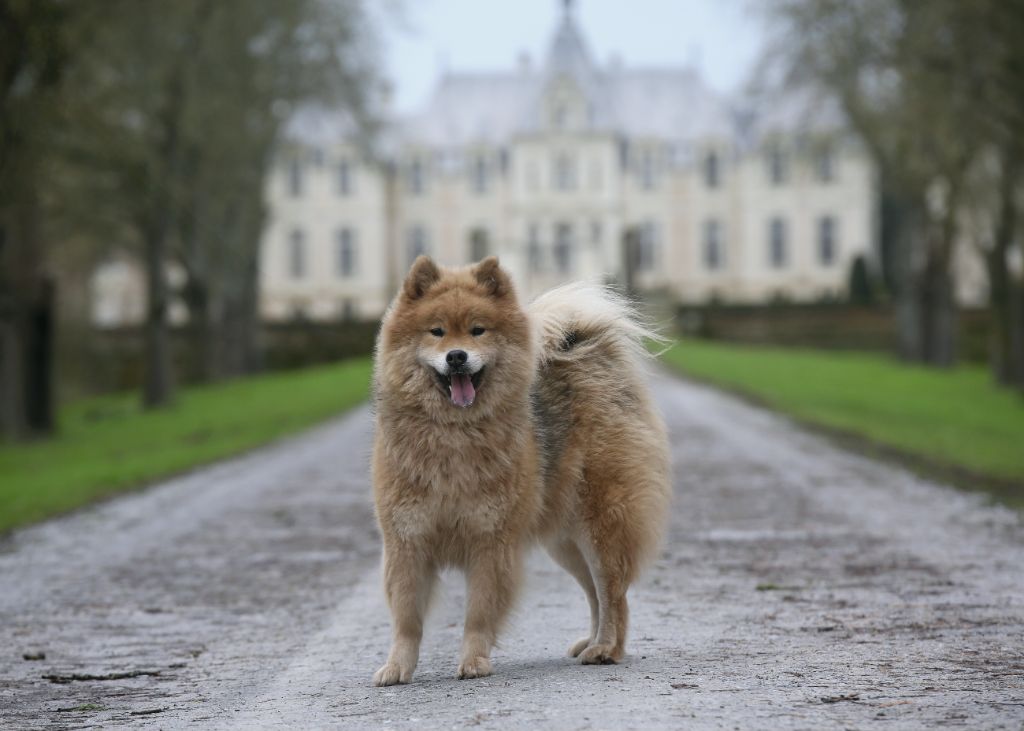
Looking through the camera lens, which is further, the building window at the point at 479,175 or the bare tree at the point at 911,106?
the building window at the point at 479,175

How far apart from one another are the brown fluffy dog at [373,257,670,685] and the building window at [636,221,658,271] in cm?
9079

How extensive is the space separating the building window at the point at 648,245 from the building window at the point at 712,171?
4025 millimetres

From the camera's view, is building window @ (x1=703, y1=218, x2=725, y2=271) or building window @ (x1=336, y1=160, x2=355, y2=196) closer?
building window @ (x1=703, y1=218, x2=725, y2=271)

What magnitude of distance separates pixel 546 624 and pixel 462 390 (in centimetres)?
213

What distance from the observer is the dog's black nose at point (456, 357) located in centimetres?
716

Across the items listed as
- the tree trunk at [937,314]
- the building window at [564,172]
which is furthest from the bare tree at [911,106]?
the building window at [564,172]

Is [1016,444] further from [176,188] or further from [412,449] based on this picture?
[176,188]

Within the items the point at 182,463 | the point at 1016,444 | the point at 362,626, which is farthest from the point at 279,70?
the point at 362,626

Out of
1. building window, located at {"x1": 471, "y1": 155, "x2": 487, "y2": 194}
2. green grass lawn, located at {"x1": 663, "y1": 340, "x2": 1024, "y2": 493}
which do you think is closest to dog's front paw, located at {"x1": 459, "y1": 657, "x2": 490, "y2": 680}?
green grass lawn, located at {"x1": 663, "y1": 340, "x2": 1024, "y2": 493}

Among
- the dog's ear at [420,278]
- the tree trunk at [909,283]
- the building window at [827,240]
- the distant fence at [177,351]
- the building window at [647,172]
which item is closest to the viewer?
the dog's ear at [420,278]

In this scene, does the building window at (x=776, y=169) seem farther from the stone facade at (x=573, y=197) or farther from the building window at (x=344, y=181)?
the building window at (x=344, y=181)

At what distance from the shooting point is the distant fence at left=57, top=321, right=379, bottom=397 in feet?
160

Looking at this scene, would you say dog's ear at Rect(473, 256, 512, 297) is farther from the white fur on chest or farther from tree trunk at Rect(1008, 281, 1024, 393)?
tree trunk at Rect(1008, 281, 1024, 393)

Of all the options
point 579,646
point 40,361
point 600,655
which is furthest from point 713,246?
point 600,655
